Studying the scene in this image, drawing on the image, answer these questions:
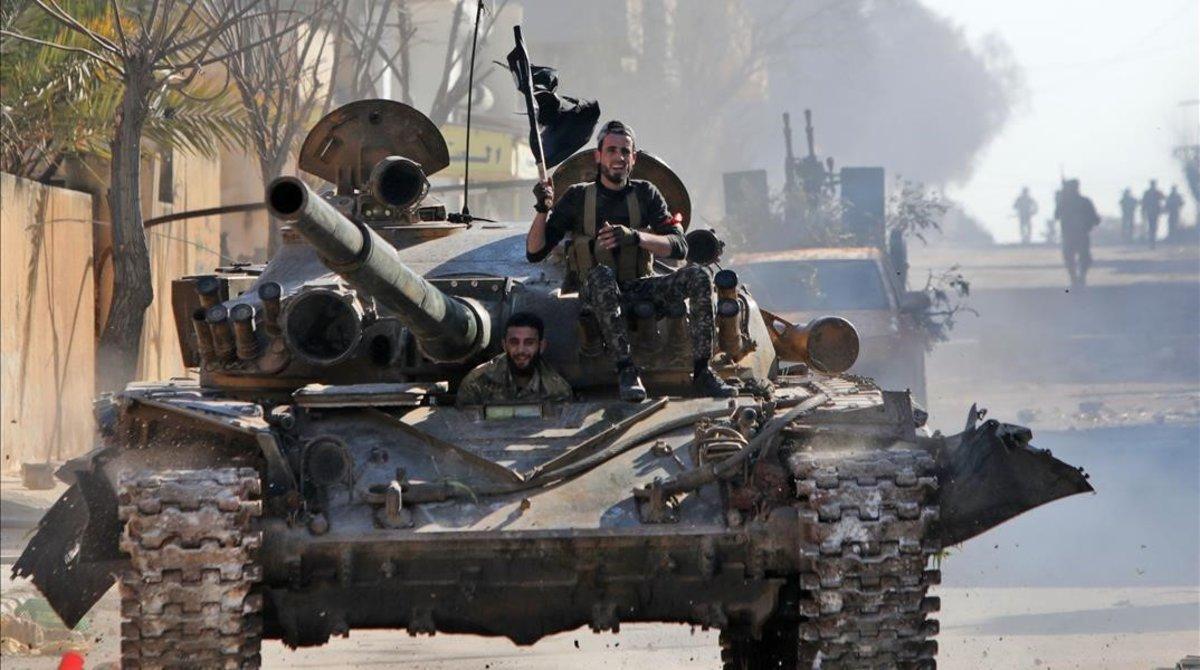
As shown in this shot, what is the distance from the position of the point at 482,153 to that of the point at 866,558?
2715 cm

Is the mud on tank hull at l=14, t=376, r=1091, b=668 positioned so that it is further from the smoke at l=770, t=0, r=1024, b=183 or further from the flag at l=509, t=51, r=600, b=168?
the smoke at l=770, t=0, r=1024, b=183

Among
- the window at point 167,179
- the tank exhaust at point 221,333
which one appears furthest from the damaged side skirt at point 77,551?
the window at point 167,179

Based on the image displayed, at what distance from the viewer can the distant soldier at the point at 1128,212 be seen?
54.2 meters

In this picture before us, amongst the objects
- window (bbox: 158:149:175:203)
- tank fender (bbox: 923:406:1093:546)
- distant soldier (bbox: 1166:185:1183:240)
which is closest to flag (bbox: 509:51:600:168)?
tank fender (bbox: 923:406:1093:546)

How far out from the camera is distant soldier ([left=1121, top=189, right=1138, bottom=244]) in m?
54.2

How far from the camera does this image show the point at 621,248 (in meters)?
10.5

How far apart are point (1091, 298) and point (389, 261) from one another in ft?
106

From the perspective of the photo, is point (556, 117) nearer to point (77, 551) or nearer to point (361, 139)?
point (361, 139)

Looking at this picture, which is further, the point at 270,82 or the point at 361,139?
the point at 270,82

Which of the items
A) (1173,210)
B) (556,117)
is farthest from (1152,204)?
(556,117)

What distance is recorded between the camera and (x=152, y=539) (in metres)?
8.68

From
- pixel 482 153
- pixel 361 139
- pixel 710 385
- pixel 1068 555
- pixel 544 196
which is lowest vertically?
pixel 1068 555

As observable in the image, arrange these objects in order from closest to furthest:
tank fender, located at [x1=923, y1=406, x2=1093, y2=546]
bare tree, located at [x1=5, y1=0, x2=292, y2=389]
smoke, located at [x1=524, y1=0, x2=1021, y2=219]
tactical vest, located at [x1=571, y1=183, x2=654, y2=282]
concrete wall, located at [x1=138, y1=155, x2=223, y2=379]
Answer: tank fender, located at [x1=923, y1=406, x2=1093, y2=546]
tactical vest, located at [x1=571, y1=183, x2=654, y2=282]
bare tree, located at [x1=5, y1=0, x2=292, y2=389]
concrete wall, located at [x1=138, y1=155, x2=223, y2=379]
smoke, located at [x1=524, y1=0, x2=1021, y2=219]

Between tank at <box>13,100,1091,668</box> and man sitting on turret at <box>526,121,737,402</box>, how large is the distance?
0.14 m
